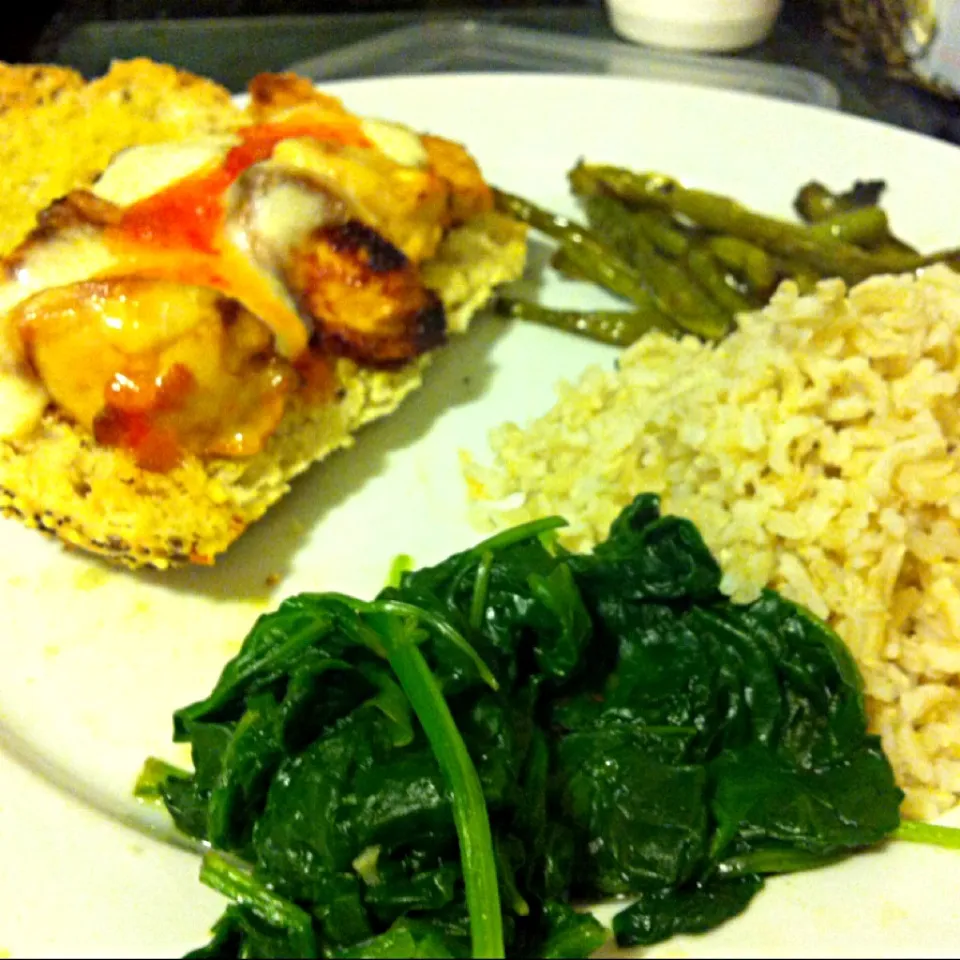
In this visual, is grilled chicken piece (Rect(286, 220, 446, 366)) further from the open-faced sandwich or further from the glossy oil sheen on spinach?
the glossy oil sheen on spinach

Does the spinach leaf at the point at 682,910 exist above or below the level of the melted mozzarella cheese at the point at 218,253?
below

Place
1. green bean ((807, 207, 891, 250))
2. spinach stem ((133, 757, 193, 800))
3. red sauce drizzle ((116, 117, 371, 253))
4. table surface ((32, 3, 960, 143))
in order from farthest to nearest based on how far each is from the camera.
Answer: table surface ((32, 3, 960, 143)), green bean ((807, 207, 891, 250)), red sauce drizzle ((116, 117, 371, 253)), spinach stem ((133, 757, 193, 800))

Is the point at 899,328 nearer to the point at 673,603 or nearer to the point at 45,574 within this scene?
the point at 673,603

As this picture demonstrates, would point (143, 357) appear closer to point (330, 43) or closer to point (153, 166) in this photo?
point (153, 166)

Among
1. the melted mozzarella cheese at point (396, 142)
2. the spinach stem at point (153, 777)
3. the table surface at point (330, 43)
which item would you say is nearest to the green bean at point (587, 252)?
the melted mozzarella cheese at point (396, 142)

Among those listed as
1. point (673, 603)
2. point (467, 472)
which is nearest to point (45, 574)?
point (467, 472)

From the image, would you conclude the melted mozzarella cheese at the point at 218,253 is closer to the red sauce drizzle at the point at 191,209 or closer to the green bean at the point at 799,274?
the red sauce drizzle at the point at 191,209

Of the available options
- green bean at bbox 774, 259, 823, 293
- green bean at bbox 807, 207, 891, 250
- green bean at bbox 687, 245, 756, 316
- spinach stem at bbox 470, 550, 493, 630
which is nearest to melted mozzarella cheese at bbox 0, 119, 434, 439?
spinach stem at bbox 470, 550, 493, 630
